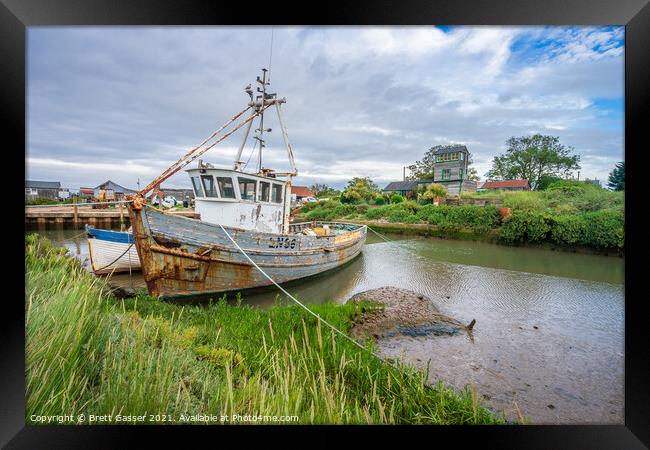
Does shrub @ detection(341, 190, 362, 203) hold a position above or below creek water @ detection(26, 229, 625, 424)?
above

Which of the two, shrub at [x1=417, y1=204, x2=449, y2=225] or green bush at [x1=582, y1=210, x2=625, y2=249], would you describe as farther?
shrub at [x1=417, y1=204, x2=449, y2=225]

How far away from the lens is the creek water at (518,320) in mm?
2268

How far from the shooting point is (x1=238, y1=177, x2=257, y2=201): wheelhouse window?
4.71m

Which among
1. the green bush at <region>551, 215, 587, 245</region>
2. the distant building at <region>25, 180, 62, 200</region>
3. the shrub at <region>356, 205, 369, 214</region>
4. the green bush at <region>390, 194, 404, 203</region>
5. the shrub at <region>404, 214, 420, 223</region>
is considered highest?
the green bush at <region>390, 194, 404, 203</region>

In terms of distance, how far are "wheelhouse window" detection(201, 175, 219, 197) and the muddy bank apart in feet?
10.9

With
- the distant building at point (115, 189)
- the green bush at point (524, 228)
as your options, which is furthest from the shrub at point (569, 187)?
the distant building at point (115, 189)

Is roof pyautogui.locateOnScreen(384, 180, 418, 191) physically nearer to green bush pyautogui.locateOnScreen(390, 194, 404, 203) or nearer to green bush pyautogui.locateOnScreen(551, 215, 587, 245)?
green bush pyautogui.locateOnScreen(390, 194, 404, 203)

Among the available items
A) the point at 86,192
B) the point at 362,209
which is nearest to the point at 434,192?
the point at 362,209

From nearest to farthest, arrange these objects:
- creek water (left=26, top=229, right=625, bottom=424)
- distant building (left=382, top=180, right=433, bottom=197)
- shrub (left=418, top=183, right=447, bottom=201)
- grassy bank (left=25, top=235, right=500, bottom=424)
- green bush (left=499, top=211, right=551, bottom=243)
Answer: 1. grassy bank (left=25, top=235, right=500, bottom=424)
2. creek water (left=26, top=229, right=625, bottom=424)
3. green bush (left=499, top=211, right=551, bottom=243)
4. shrub (left=418, top=183, right=447, bottom=201)
5. distant building (left=382, top=180, right=433, bottom=197)

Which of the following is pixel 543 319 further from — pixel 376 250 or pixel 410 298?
pixel 376 250

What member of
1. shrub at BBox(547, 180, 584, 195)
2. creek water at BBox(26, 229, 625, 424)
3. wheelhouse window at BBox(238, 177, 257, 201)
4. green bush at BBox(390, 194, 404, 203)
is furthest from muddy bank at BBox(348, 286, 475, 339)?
green bush at BBox(390, 194, 404, 203)

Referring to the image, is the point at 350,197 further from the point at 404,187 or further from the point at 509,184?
the point at 509,184
